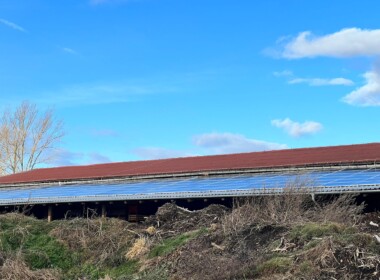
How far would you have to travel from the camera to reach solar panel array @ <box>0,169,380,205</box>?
16.4 metres

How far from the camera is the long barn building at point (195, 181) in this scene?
18562 millimetres

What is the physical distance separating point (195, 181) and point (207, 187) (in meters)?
2.89

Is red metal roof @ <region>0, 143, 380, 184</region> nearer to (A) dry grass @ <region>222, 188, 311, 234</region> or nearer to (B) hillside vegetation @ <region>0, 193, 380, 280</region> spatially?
(B) hillside vegetation @ <region>0, 193, 380, 280</region>

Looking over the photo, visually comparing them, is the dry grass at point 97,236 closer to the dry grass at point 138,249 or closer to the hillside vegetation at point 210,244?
the hillside vegetation at point 210,244

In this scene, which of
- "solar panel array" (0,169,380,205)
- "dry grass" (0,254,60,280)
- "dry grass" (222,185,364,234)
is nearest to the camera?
"dry grass" (0,254,60,280)

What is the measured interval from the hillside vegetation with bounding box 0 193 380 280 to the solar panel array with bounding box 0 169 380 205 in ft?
2.70

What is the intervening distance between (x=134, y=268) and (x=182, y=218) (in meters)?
3.40

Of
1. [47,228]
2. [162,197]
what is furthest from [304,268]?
[162,197]

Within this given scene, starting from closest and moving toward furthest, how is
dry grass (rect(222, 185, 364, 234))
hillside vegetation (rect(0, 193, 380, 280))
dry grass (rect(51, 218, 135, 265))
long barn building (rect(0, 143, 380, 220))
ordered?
hillside vegetation (rect(0, 193, 380, 280)), dry grass (rect(222, 185, 364, 234)), dry grass (rect(51, 218, 135, 265)), long barn building (rect(0, 143, 380, 220))

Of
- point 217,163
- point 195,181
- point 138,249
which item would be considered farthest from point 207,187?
point 138,249

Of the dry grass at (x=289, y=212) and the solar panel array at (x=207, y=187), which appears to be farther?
the solar panel array at (x=207, y=187)

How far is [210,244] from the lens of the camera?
42.8 feet

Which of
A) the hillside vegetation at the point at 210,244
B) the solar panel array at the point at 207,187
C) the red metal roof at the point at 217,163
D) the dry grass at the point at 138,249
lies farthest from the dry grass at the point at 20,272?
the red metal roof at the point at 217,163

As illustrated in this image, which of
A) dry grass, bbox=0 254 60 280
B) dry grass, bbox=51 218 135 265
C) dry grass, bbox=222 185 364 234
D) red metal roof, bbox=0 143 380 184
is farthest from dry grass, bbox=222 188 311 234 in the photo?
red metal roof, bbox=0 143 380 184
